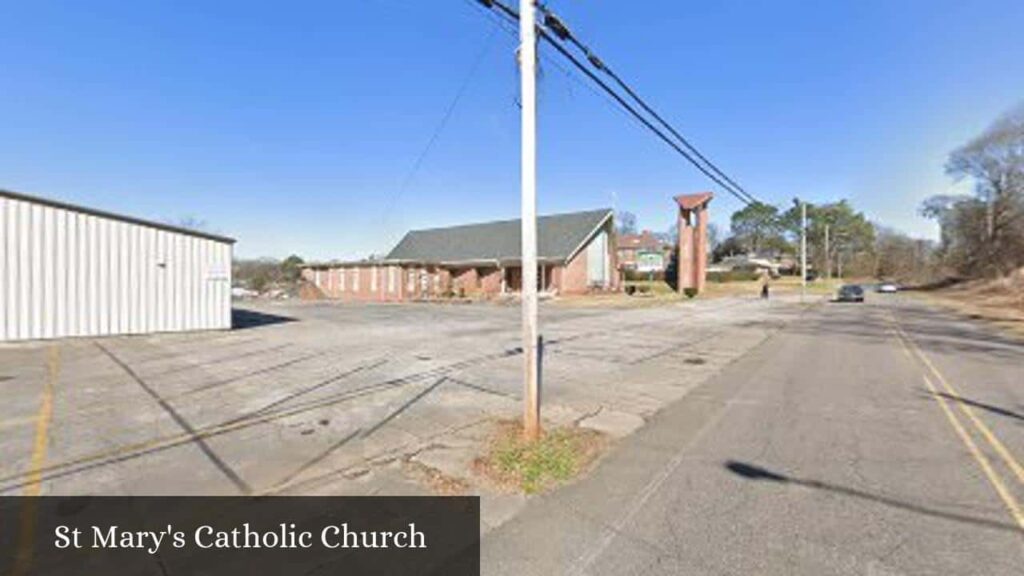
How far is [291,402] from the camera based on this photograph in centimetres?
877

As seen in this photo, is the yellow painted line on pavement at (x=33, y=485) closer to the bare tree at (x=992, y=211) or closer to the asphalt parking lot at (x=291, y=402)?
the asphalt parking lot at (x=291, y=402)

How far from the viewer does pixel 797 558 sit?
3.94 meters

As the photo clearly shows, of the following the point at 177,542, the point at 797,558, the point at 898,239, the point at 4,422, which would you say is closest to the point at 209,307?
the point at 4,422

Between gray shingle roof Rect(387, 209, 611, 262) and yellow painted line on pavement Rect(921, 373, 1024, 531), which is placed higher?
gray shingle roof Rect(387, 209, 611, 262)

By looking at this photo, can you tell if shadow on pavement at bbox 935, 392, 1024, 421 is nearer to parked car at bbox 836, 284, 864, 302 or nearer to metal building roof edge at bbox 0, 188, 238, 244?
metal building roof edge at bbox 0, 188, 238, 244

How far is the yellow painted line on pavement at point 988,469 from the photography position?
184 inches

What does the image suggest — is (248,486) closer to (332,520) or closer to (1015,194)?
(332,520)

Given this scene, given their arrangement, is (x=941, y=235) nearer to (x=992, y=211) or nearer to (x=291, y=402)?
(x=992, y=211)

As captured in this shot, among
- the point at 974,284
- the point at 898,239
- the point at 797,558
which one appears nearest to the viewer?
the point at 797,558

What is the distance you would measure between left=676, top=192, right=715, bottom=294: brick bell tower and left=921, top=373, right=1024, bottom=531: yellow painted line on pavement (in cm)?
4187

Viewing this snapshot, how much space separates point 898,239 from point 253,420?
126m

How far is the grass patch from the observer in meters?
5.46

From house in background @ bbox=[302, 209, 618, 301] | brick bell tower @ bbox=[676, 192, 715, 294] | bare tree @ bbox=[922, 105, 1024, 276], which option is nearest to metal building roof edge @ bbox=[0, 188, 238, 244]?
house in background @ bbox=[302, 209, 618, 301]

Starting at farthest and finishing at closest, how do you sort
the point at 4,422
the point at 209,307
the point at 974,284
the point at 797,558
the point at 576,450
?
the point at 974,284 → the point at 209,307 → the point at 4,422 → the point at 576,450 → the point at 797,558
